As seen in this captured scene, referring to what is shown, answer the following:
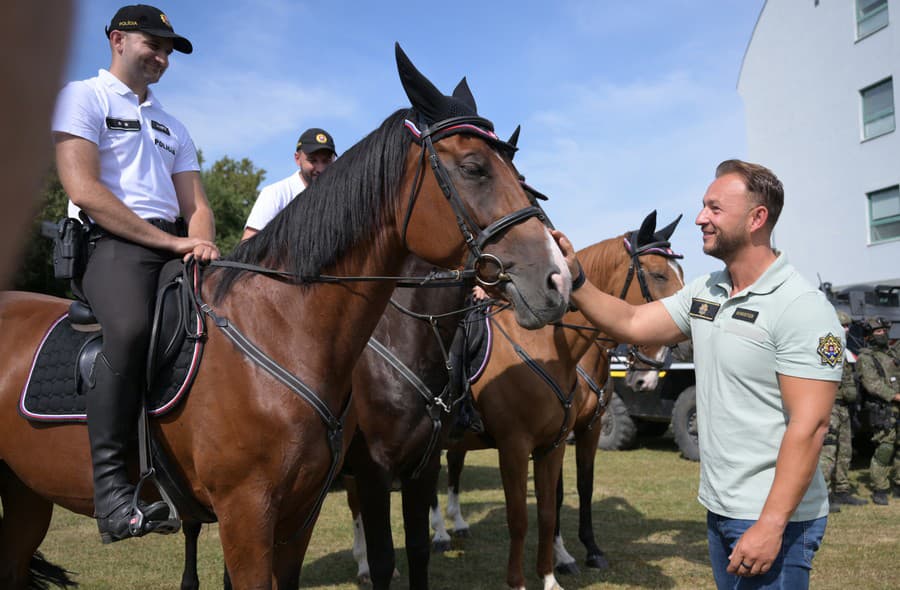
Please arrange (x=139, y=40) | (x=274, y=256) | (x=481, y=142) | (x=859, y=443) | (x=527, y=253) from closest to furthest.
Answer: (x=527, y=253) < (x=481, y=142) < (x=274, y=256) < (x=139, y=40) < (x=859, y=443)

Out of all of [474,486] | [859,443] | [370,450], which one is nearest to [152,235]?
[370,450]

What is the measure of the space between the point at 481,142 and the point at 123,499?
1.92 m

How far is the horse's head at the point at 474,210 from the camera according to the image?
2404mm

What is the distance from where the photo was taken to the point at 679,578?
564cm

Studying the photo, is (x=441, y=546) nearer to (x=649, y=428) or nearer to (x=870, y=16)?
(x=649, y=428)

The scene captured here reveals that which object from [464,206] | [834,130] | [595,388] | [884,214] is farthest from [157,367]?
[834,130]

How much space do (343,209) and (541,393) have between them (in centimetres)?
287

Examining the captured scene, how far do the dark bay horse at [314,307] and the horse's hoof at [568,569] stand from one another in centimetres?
375

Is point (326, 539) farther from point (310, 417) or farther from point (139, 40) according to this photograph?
point (139, 40)

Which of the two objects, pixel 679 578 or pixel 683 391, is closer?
pixel 679 578

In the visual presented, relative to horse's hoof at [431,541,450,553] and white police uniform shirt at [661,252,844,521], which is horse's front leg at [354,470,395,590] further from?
horse's hoof at [431,541,450,553]

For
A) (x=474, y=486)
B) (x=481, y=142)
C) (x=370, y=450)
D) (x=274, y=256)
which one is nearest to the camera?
(x=481, y=142)

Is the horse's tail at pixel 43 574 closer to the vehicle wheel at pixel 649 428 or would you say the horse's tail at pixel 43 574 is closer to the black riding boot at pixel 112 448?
the black riding boot at pixel 112 448

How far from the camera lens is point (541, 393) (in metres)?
5.09
